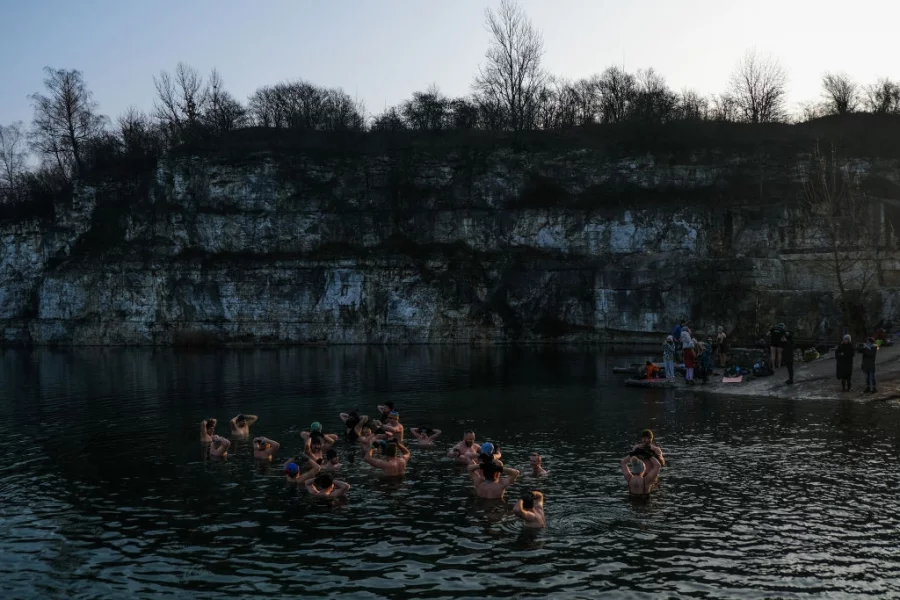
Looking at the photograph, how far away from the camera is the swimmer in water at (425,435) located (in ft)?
88.0

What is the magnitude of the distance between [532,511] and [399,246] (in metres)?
70.2

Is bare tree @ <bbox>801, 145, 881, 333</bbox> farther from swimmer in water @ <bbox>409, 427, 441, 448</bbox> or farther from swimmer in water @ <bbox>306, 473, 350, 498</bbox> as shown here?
swimmer in water @ <bbox>306, 473, 350, 498</bbox>

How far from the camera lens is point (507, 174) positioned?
289 feet

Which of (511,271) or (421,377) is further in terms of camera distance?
(511,271)

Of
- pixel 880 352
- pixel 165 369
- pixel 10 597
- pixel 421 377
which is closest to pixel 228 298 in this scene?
pixel 165 369

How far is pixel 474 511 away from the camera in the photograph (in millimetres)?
19109

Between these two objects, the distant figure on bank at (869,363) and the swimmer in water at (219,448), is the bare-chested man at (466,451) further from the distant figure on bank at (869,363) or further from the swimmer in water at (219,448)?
the distant figure on bank at (869,363)

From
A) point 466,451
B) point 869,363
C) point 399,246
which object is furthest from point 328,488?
point 399,246

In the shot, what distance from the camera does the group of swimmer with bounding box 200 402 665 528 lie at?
1984 cm

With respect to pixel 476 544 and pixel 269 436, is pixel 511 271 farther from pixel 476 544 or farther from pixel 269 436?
pixel 476 544

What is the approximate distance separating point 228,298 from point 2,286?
31695 mm

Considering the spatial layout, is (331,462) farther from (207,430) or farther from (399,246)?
(399,246)

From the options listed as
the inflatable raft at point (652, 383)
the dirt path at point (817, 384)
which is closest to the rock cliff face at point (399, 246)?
the dirt path at point (817, 384)

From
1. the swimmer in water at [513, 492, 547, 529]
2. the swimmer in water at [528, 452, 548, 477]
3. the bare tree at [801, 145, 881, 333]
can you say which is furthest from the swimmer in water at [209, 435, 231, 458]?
the bare tree at [801, 145, 881, 333]
